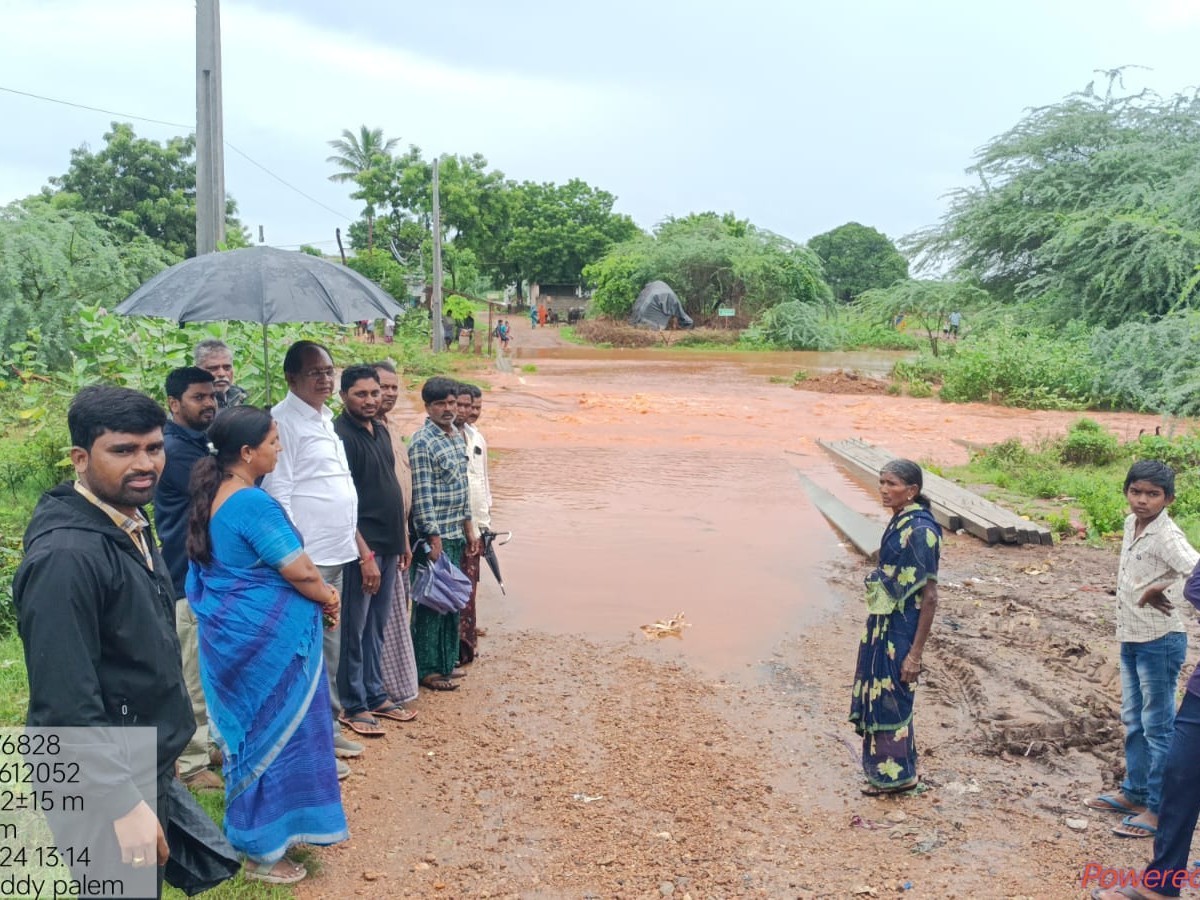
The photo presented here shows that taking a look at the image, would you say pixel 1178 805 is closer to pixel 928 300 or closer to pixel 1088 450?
pixel 1088 450

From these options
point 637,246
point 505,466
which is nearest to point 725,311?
point 637,246

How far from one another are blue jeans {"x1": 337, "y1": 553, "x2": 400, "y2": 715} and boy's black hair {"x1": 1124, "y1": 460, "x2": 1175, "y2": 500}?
3435 mm

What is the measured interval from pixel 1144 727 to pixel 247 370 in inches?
253

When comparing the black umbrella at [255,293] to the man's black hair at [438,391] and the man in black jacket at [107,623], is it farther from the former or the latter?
the man in black jacket at [107,623]

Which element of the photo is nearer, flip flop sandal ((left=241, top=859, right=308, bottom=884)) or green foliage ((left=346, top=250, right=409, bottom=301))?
flip flop sandal ((left=241, top=859, right=308, bottom=884))

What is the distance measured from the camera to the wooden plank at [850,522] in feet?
29.3

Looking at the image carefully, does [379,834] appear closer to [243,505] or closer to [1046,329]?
[243,505]

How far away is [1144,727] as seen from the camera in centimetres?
404

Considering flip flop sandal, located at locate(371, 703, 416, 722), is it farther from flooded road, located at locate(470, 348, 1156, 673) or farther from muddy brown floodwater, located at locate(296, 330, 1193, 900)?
flooded road, located at locate(470, 348, 1156, 673)

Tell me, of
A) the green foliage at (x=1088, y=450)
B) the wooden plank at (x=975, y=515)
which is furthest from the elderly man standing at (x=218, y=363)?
the green foliage at (x=1088, y=450)

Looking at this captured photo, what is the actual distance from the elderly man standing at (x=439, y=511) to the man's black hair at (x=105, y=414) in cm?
259

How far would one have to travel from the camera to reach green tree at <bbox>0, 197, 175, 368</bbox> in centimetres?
1092

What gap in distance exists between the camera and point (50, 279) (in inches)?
437

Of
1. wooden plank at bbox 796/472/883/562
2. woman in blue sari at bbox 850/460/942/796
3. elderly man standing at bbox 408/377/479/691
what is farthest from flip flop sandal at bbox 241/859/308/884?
wooden plank at bbox 796/472/883/562
